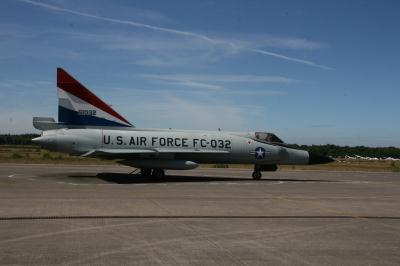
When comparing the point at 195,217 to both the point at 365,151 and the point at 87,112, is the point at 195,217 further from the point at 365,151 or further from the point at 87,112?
the point at 365,151

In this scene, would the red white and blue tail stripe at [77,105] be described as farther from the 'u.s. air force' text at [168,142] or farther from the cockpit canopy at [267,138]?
the cockpit canopy at [267,138]

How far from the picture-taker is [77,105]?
2417cm

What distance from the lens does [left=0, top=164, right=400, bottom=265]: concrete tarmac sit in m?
7.31

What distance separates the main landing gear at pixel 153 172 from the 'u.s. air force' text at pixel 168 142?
1392 millimetres

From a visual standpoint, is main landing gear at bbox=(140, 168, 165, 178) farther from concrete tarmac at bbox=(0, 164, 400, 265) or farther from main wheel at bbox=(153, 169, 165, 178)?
concrete tarmac at bbox=(0, 164, 400, 265)

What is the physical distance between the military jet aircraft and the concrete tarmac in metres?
7.59

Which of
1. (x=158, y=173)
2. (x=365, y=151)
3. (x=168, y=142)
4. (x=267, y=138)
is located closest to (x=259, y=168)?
(x=267, y=138)

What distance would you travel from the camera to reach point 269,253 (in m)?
7.71

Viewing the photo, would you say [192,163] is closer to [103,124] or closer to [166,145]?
[166,145]

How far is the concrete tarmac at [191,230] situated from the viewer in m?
7.31

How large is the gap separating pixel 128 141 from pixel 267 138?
794 cm

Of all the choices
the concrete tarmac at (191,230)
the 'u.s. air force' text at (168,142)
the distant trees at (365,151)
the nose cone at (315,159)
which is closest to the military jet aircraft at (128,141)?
the 'u.s. air force' text at (168,142)

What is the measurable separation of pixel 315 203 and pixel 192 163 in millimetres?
10137

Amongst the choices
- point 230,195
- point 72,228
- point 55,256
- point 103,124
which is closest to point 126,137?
point 103,124
